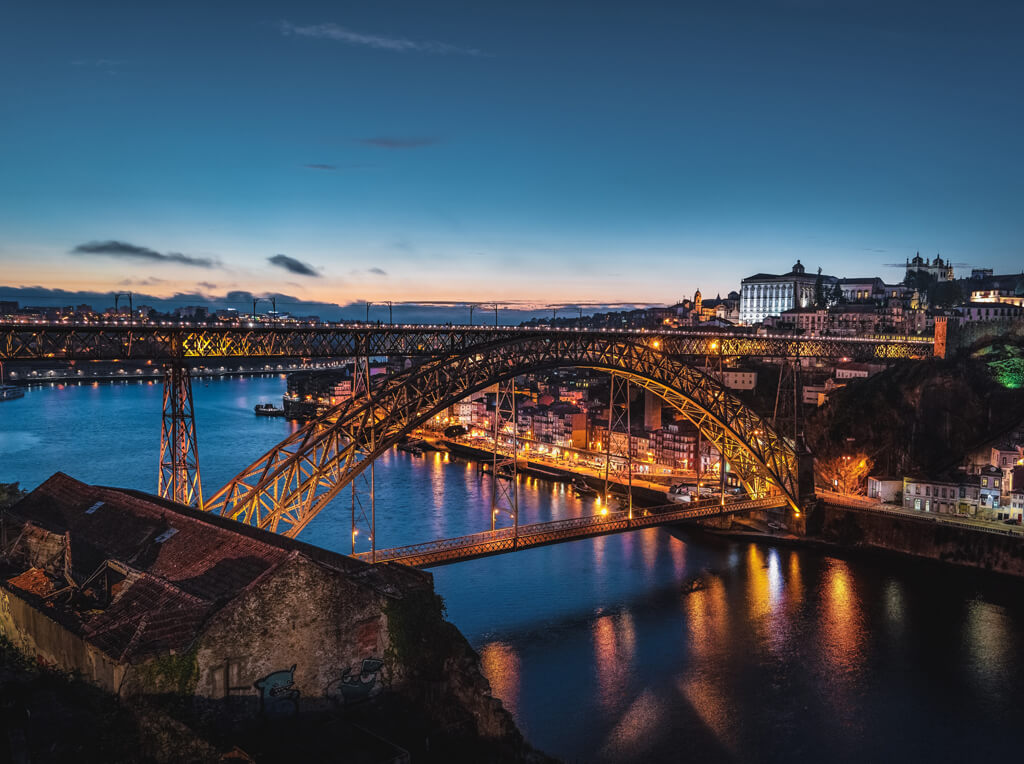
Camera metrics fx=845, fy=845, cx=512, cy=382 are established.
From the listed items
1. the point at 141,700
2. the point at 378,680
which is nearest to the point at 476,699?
the point at 378,680

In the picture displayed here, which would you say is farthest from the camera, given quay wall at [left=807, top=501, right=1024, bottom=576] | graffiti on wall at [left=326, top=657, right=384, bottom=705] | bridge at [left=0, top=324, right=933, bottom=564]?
quay wall at [left=807, top=501, right=1024, bottom=576]

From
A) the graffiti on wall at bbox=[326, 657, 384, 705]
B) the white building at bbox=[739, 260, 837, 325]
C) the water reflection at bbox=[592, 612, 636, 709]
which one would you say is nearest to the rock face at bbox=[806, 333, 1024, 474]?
the water reflection at bbox=[592, 612, 636, 709]

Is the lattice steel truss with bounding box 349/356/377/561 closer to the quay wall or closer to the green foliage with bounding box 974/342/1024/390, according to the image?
the quay wall

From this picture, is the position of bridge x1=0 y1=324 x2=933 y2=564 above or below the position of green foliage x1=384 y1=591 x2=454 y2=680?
above

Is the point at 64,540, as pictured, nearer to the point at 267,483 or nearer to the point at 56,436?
the point at 267,483

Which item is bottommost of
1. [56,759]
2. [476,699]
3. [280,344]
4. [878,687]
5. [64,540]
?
[878,687]

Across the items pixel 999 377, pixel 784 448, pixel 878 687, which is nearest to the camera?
pixel 878 687
